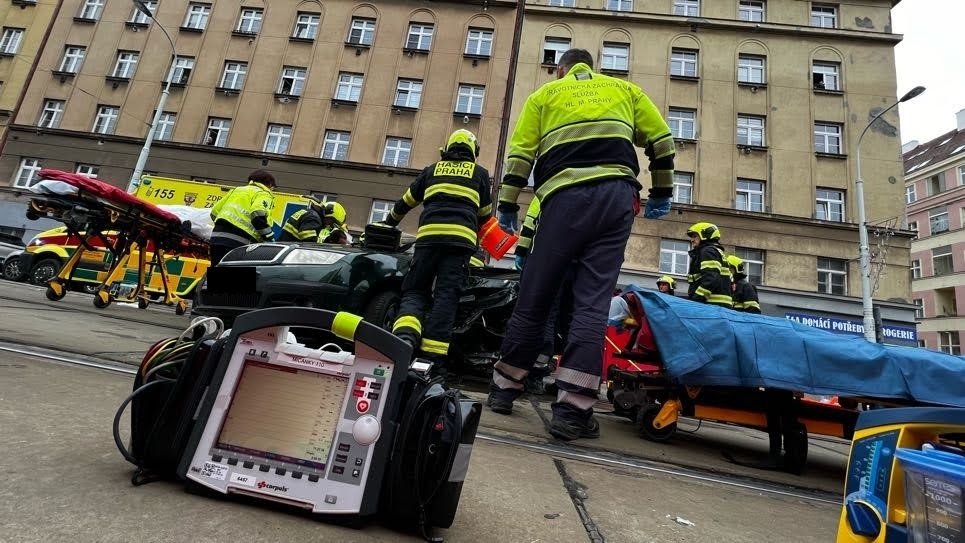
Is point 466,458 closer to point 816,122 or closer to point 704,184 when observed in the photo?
point 704,184

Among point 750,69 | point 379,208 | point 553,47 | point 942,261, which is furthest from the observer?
point 942,261

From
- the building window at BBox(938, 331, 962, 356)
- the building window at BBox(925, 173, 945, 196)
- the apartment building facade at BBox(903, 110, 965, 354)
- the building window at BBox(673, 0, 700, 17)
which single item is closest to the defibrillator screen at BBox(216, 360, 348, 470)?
the building window at BBox(673, 0, 700, 17)

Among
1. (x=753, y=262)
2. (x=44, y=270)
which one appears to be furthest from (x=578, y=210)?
(x=753, y=262)

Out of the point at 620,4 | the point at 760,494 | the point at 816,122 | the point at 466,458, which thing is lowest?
the point at 760,494

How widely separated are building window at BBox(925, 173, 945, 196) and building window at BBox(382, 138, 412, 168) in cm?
4103

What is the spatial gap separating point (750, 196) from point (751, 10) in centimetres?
864

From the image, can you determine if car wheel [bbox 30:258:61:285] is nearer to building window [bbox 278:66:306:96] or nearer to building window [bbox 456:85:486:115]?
building window [bbox 278:66:306:96]

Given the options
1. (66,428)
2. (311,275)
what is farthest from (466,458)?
(311,275)

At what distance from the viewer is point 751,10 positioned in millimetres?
19375

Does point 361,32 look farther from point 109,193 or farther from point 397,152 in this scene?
point 109,193

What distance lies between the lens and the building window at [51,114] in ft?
65.5

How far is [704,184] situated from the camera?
17.2m

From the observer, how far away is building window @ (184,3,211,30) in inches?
814

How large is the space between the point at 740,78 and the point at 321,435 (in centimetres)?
2201
